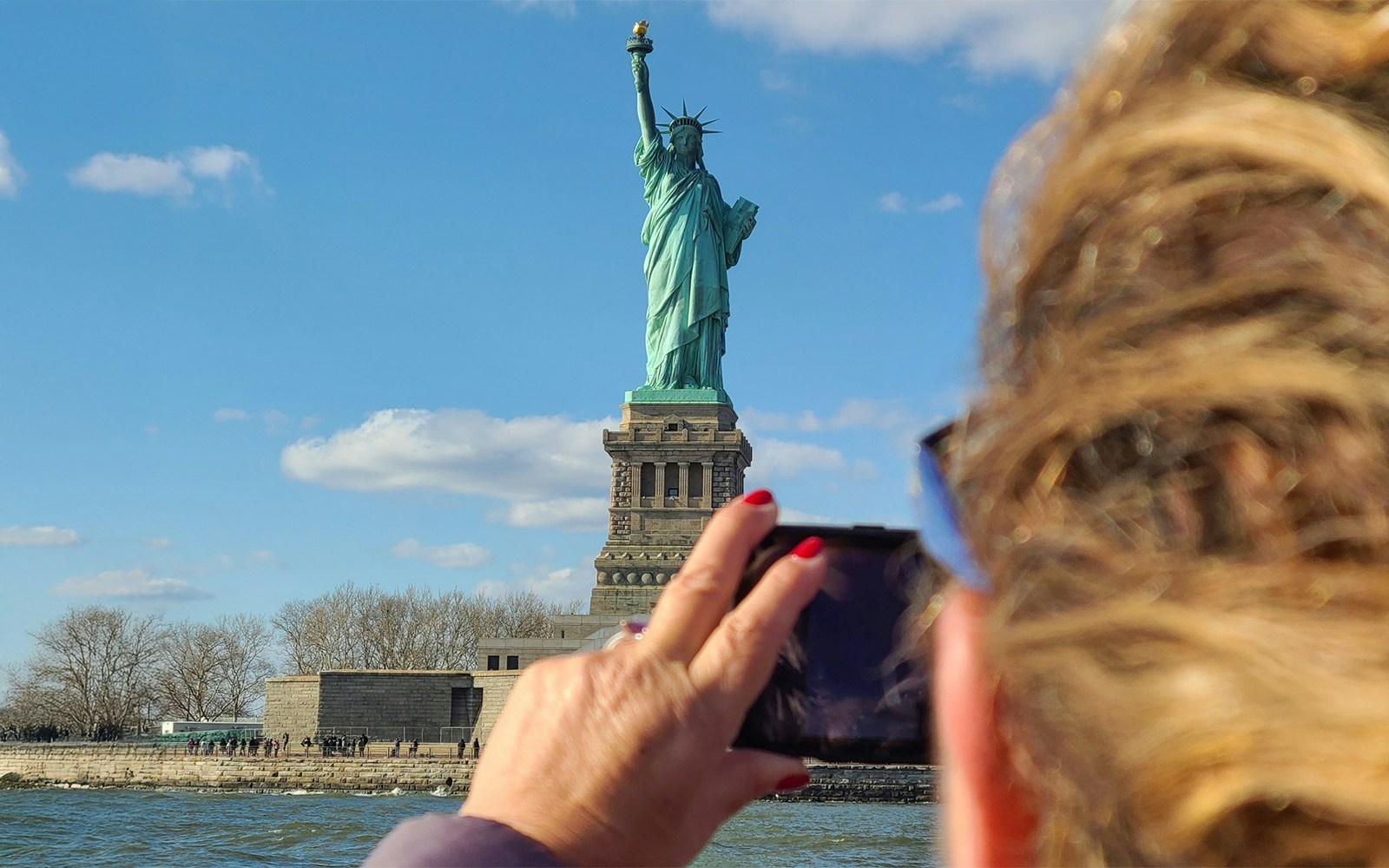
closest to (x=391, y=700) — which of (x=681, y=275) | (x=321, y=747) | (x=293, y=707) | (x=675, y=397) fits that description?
(x=321, y=747)

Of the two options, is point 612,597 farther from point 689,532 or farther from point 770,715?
point 770,715

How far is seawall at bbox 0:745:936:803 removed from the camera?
35.0 metres

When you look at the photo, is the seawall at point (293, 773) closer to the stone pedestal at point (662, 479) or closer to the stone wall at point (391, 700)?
the stone wall at point (391, 700)

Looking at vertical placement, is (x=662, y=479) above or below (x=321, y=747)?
above

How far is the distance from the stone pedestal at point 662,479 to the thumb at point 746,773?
39273 mm

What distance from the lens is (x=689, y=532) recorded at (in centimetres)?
4050

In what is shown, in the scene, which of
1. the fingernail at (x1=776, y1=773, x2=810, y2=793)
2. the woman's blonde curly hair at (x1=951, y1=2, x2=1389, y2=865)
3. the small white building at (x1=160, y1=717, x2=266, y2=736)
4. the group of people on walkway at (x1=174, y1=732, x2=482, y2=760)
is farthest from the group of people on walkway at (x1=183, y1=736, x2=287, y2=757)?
the woman's blonde curly hair at (x1=951, y1=2, x2=1389, y2=865)

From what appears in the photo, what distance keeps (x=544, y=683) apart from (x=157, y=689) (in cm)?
7734

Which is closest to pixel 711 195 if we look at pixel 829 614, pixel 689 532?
pixel 689 532

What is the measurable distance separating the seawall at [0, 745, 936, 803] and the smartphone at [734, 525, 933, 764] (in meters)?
30.6

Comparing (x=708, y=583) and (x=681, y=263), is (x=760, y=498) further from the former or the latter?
(x=681, y=263)

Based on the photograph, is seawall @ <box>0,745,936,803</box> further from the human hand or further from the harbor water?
the human hand

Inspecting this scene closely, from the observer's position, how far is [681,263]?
42.1 meters

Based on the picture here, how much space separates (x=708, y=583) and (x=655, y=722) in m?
0.12
